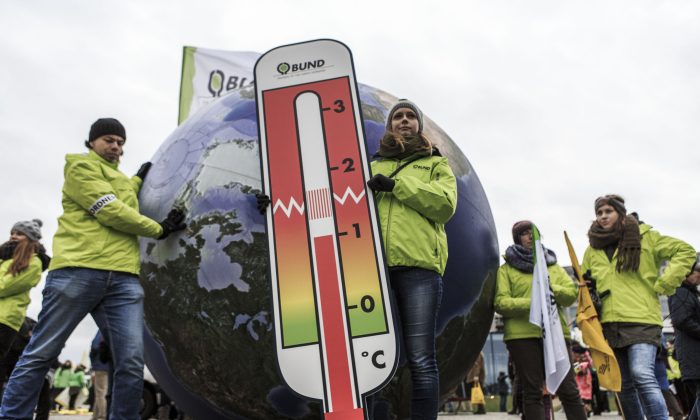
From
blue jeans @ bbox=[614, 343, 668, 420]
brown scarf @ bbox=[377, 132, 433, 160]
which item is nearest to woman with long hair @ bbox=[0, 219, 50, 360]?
brown scarf @ bbox=[377, 132, 433, 160]

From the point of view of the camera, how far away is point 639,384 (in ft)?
13.7

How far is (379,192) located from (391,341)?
0.83 m

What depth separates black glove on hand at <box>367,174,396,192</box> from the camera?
129 inches

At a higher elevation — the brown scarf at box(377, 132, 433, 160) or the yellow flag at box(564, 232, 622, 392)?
the brown scarf at box(377, 132, 433, 160)

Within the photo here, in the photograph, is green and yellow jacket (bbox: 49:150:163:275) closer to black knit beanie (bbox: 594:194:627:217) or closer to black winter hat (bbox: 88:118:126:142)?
black winter hat (bbox: 88:118:126:142)

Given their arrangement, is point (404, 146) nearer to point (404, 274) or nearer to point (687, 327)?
point (404, 274)

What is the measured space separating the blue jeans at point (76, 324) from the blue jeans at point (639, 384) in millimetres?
3128

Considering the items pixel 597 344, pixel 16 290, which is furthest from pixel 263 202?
pixel 16 290

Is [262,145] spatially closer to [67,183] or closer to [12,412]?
[67,183]

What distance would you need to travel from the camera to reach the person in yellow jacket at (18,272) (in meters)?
4.79

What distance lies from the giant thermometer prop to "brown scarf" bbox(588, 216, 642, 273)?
2120mm

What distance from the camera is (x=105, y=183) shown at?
371cm

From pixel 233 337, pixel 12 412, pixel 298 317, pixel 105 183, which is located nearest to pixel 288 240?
pixel 298 317

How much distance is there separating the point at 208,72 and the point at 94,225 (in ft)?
31.0
